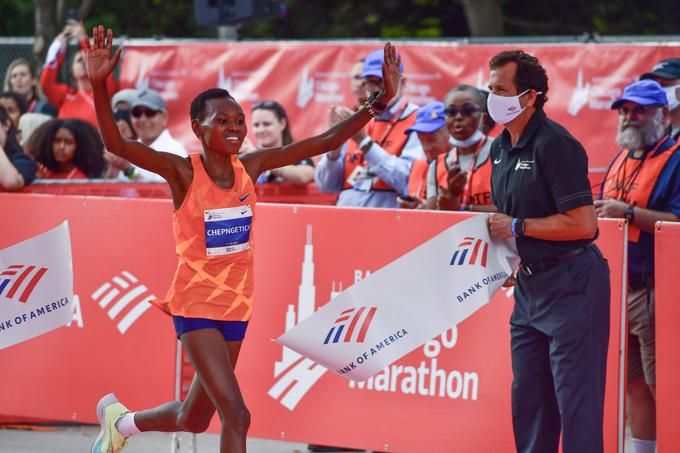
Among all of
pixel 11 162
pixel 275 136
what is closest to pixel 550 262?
pixel 275 136

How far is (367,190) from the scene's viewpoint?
8180mm

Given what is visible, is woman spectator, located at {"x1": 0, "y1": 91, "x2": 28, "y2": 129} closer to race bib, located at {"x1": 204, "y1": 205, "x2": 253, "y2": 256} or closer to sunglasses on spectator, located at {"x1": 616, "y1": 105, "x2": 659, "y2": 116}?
race bib, located at {"x1": 204, "y1": 205, "x2": 253, "y2": 256}

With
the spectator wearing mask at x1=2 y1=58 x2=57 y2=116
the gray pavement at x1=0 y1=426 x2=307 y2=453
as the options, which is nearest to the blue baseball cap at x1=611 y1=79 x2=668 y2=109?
the gray pavement at x1=0 y1=426 x2=307 y2=453

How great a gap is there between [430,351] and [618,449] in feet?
3.81

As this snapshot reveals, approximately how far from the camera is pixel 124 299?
734 cm

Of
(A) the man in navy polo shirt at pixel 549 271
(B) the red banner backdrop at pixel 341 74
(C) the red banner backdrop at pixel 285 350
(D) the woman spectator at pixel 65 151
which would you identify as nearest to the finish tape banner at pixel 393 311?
(C) the red banner backdrop at pixel 285 350

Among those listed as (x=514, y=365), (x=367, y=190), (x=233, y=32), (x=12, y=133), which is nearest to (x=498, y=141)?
(x=514, y=365)

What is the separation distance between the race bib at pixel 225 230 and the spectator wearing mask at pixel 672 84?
287cm

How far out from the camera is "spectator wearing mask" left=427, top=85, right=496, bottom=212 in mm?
7156

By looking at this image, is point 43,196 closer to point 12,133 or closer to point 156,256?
point 156,256

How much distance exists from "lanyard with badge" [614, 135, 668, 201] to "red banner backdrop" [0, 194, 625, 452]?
508 millimetres

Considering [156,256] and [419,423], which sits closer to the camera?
[419,423]

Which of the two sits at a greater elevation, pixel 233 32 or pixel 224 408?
pixel 233 32

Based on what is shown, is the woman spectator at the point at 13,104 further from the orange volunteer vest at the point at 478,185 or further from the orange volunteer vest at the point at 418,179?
the orange volunteer vest at the point at 478,185
